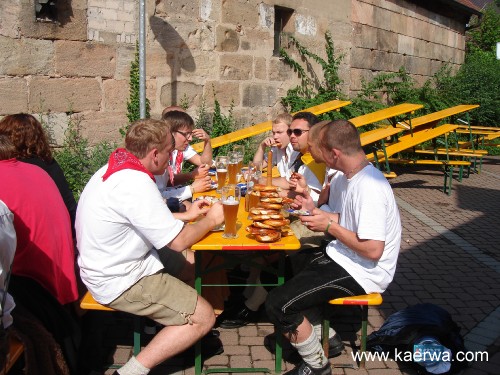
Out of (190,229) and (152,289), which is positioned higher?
(190,229)

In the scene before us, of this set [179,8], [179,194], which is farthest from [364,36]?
[179,194]

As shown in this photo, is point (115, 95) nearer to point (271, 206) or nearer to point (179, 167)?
point (179, 167)

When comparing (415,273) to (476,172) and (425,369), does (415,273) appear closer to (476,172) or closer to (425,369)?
(425,369)

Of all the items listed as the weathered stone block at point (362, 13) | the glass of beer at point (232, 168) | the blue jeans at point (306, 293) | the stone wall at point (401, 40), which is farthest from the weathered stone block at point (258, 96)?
the blue jeans at point (306, 293)

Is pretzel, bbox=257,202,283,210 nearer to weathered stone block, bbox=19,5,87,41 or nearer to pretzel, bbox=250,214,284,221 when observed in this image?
pretzel, bbox=250,214,284,221

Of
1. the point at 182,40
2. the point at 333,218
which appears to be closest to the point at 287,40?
the point at 182,40

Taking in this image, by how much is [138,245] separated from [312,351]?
3.80ft

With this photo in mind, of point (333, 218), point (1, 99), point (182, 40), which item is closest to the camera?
point (333, 218)

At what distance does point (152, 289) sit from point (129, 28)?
490 centimetres

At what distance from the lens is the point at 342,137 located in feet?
10.9

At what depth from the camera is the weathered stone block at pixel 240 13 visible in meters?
8.59

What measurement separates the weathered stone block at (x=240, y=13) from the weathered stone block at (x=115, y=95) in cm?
210

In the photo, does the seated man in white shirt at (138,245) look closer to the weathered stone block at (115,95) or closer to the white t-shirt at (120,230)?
the white t-shirt at (120,230)

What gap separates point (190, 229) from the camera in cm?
312
